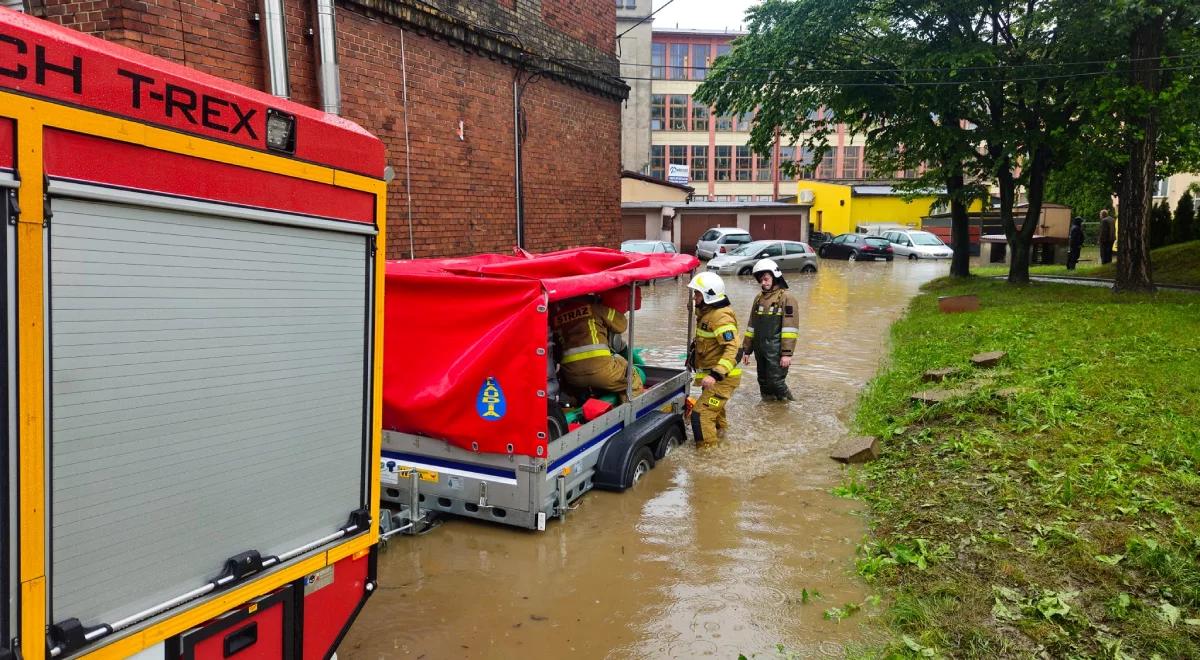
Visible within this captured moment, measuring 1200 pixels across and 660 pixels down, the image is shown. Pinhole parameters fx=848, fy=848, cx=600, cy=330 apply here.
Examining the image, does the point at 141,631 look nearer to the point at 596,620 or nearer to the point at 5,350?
the point at 5,350

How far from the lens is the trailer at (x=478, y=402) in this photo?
18.1ft

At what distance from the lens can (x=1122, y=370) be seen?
9062 millimetres

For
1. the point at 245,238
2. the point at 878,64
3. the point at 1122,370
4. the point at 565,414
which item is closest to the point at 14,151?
the point at 245,238

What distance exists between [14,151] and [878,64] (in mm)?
20847

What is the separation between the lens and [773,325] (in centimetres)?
974

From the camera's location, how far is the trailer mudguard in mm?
6547

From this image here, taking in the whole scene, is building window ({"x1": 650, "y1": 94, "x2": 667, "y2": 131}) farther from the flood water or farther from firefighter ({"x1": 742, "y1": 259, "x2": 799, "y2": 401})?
the flood water

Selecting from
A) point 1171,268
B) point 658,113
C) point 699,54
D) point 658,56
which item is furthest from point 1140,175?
point 699,54

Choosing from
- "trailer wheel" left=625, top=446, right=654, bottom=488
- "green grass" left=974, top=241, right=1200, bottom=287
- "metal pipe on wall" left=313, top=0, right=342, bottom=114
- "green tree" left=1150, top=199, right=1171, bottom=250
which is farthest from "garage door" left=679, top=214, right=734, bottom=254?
"trailer wheel" left=625, top=446, right=654, bottom=488

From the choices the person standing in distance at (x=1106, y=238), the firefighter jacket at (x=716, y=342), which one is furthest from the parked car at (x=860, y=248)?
the firefighter jacket at (x=716, y=342)

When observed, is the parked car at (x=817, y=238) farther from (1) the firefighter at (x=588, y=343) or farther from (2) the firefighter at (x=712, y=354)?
(1) the firefighter at (x=588, y=343)

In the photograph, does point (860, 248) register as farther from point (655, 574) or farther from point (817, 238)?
point (655, 574)

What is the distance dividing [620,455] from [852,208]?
46.6 meters

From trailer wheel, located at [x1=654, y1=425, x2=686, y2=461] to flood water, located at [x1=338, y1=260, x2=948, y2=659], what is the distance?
0.35ft
